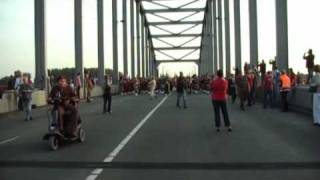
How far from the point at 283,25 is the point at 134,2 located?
226ft

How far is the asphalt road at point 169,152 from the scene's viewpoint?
10.9m

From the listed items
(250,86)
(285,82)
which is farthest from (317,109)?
(250,86)

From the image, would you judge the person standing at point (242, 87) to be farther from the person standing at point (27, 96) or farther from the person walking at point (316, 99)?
the person standing at point (27, 96)

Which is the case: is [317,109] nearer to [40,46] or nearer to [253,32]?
[40,46]

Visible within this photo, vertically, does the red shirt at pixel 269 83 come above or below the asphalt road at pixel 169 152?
above

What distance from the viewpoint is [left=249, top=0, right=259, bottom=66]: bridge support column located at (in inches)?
1709

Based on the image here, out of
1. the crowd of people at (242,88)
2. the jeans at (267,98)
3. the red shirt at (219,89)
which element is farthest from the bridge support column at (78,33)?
the red shirt at (219,89)

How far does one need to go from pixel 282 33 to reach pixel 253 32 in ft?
40.4

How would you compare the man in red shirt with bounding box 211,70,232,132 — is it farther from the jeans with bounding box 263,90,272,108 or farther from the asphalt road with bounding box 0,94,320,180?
the jeans with bounding box 263,90,272,108

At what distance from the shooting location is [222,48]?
78.2 metres

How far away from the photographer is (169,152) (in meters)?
13.7

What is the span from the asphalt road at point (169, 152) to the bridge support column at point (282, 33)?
1013cm

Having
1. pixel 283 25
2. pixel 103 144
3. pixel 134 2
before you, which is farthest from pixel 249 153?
pixel 134 2

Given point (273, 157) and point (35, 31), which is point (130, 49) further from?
point (273, 157)
